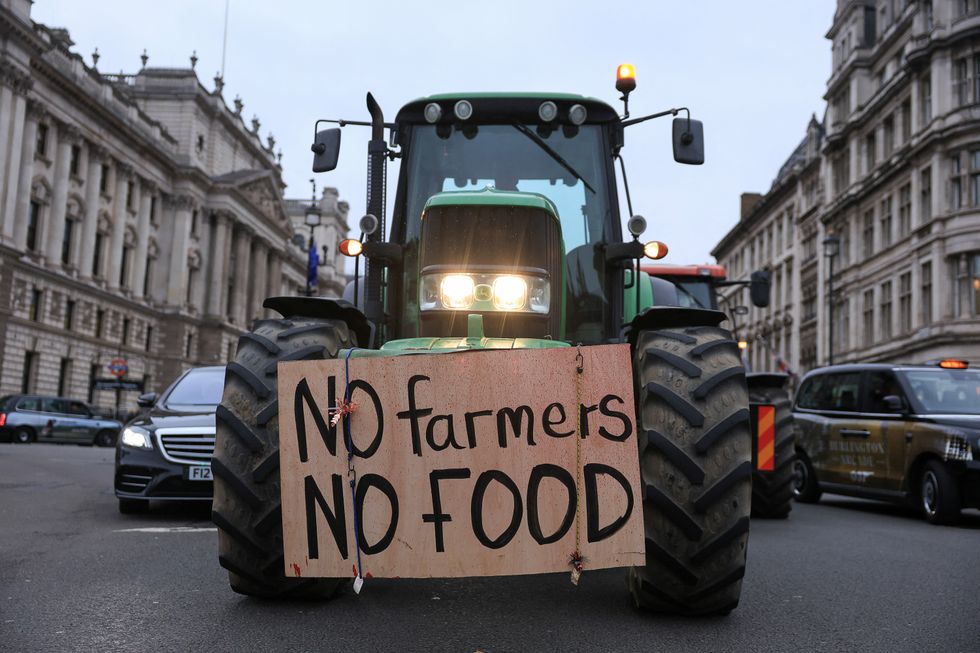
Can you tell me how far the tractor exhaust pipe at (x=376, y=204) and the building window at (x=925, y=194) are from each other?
132ft

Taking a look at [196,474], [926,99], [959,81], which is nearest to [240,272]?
[926,99]

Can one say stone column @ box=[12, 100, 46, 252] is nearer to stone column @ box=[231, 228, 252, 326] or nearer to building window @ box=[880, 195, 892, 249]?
stone column @ box=[231, 228, 252, 326]

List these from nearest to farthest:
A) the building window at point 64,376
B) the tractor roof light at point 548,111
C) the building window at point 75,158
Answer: the tractor roof light at point 548,111 < the building window at point 64,376 < the building window at point 75,158

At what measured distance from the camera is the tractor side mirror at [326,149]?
19.0 ft

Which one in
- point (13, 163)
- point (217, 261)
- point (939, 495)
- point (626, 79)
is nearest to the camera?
point (626, 79)

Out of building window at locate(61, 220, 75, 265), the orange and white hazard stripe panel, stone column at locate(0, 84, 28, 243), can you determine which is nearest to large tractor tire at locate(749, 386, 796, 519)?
the orange and white hazard stripe panel

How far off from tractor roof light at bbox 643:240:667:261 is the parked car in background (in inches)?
1267

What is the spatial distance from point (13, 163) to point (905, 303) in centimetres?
4441

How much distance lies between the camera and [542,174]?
19.6 feet

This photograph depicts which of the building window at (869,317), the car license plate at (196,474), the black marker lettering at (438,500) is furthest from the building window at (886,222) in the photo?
the black marker lettering at (438,500)

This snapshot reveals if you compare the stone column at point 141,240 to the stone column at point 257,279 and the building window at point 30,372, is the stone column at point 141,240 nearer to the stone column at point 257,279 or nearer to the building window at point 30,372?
the building window at point 30,372

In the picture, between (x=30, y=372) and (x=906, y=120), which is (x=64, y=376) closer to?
(x=30, y=372)

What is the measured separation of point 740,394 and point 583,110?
250 cm

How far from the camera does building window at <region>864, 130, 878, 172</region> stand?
49.1 metres
